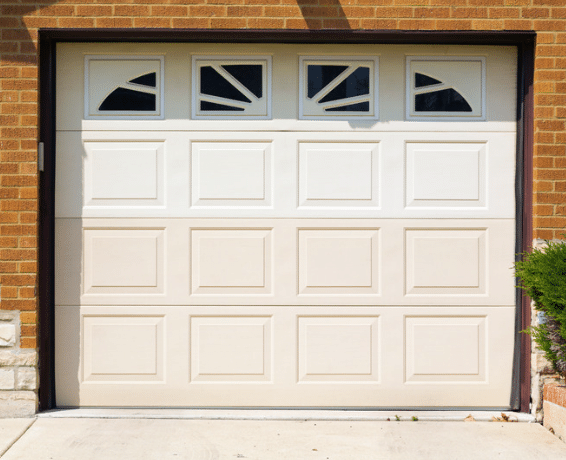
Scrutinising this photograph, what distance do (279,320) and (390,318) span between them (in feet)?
2.56

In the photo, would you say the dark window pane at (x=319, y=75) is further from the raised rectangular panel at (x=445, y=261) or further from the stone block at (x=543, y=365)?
the stone block at (x=543, y=365)

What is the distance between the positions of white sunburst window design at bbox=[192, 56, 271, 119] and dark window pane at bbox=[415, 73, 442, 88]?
3.46 ft

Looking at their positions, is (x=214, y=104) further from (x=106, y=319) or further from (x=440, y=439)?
(x=440, y=439)

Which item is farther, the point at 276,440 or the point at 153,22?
the point at 153,22

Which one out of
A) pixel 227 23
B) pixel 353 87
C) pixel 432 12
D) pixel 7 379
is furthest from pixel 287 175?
pixel 7 379

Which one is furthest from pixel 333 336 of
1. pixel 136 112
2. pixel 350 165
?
pixel 136 112

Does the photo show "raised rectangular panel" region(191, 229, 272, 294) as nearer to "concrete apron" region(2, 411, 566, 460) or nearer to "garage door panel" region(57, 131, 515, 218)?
"garage door panel" region(57, 131, 515, 218)

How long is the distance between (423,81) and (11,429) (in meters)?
3.62

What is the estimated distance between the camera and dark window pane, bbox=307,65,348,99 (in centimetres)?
414

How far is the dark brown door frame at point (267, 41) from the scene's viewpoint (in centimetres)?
397

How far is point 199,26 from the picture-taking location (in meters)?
3.92

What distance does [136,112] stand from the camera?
411 centimetres

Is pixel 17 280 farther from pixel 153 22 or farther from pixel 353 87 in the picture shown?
pixel 353 87

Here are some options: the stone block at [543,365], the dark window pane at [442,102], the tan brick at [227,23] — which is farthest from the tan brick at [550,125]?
the tan brick at [227,23]
